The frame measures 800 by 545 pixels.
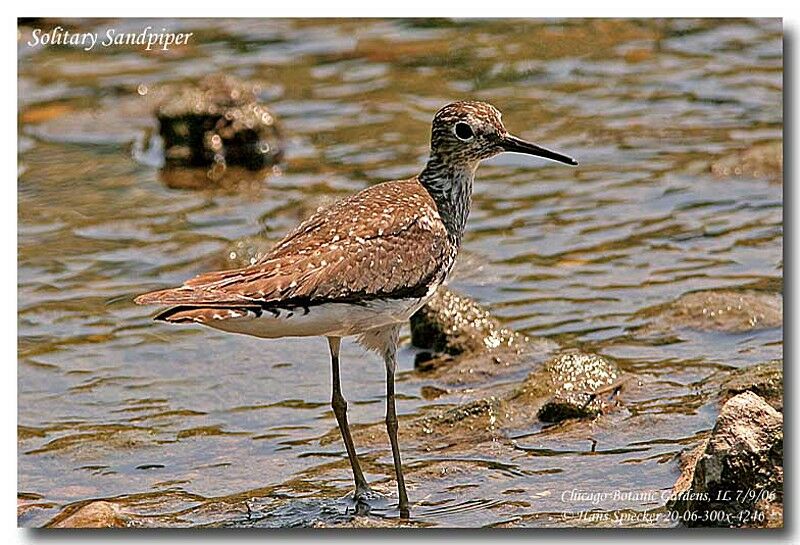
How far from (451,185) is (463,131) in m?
0.32

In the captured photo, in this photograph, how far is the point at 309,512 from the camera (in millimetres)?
8008

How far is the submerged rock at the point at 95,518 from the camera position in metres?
7.61

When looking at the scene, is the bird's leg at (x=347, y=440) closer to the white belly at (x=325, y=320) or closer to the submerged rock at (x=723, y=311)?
the white belly at (x=325, y=320)

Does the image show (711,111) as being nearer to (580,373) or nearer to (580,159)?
(580,159)

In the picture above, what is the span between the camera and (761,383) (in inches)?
343

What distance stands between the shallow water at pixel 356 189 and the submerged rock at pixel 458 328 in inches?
15.2

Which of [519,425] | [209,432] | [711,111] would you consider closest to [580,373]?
[519,425]

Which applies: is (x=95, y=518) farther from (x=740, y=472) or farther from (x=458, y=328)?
(x=458, y=328)

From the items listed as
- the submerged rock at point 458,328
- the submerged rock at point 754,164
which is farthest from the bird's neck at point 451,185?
the submerged rock at point 754,164

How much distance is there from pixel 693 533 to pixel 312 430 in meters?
2.92

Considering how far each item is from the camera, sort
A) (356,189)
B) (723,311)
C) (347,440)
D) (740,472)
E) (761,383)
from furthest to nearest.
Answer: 1. (356,189)
2. (723,311)
3. (761,383)
4. (347,440)
5. (740,472)

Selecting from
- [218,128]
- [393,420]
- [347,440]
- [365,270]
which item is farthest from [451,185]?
[218,128]

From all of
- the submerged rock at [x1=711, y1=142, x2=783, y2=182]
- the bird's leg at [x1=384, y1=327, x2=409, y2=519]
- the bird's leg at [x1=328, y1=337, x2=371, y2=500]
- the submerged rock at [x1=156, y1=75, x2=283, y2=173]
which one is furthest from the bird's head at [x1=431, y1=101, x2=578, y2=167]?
the submerged rock at [x1=156, y1=75, x2=283, y2=173]

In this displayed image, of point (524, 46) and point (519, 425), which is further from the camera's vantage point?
point (524, 46)
